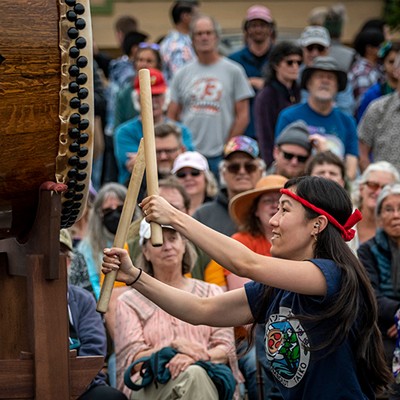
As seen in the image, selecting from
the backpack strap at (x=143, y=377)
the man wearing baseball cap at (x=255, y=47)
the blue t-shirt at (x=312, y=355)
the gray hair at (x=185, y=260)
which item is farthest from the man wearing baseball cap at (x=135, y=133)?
the blue t-shirt at (x=312, y=355)

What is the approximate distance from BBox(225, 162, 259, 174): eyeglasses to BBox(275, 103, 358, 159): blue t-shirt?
1118 mm

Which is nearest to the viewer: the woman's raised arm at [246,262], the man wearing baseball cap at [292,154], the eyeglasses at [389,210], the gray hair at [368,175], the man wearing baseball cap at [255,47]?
the woman's raised arm at [246,262]

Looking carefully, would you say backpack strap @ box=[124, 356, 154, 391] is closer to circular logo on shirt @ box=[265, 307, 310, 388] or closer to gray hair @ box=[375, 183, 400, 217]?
circular logo on shirt @ box=[265, 307, 310, 388]

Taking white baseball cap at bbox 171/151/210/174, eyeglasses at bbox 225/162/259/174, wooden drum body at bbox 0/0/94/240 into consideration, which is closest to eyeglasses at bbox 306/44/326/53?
white baseball cap at bbox 171/151/210/174

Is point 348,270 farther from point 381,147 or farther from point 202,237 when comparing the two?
point 381,147

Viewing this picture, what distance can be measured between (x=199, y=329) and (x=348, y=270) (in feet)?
5.69

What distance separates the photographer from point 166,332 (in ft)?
20.6

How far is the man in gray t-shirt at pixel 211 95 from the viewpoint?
10000 millimetres

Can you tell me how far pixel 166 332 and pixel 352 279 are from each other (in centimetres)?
176

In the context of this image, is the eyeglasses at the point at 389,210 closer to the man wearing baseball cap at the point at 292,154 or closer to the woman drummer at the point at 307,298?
the man wearing baseball cap at the point at 292,154

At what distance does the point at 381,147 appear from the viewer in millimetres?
9219

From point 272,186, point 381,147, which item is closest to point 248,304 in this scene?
point 272,186

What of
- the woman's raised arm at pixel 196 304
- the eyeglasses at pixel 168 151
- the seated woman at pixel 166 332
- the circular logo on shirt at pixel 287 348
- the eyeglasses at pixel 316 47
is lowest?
the seated woman at pixel 166 332

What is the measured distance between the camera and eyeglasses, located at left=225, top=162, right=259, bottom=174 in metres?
8.04
